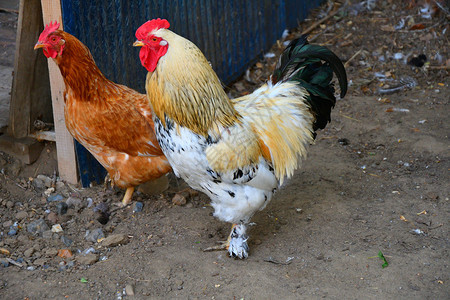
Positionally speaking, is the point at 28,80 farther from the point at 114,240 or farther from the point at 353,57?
the point at 353,57

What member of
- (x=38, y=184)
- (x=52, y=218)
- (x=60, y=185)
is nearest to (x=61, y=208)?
(x=52, y=218)

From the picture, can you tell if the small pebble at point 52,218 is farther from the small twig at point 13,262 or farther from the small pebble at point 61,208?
the small twig at point 13,262

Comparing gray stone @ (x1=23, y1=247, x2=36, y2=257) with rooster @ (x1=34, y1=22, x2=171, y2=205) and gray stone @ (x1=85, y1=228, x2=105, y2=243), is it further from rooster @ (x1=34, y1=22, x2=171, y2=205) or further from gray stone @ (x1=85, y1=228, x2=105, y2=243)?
rooster @ (x1=34, y1=22, x2=171, y2=205)

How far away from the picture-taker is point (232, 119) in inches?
147

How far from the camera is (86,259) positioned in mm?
4027

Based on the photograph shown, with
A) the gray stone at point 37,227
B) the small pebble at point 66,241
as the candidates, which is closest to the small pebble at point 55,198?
the gray stone at point 37,227

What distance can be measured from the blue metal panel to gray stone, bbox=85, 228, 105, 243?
72 centimetres

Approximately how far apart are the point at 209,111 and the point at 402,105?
3745 mm

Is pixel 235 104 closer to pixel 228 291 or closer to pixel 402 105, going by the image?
pixel 228 291

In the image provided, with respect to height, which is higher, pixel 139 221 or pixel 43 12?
pixel 43 12

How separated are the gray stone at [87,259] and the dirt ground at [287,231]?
0.01m

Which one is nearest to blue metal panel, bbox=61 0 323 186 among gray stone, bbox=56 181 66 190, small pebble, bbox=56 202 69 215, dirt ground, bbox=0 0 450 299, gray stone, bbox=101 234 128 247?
gray stone, bbox=56 181 66 190

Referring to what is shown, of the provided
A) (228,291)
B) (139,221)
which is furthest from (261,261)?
(139,221)

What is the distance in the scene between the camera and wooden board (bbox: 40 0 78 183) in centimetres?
438
